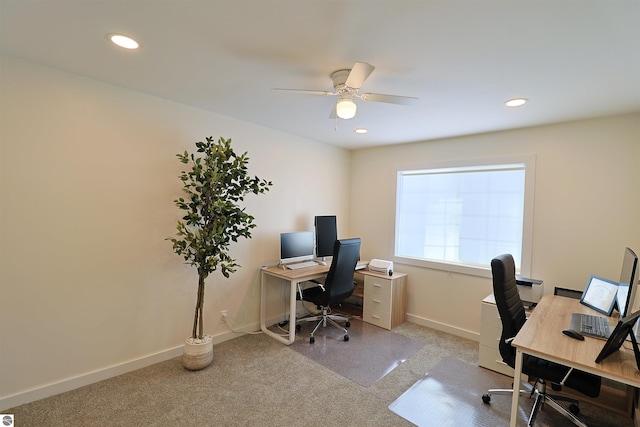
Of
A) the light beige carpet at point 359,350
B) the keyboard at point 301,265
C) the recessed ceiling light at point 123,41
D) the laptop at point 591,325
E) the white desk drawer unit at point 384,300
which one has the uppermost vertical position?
the recessed ceiling light at point 123,41

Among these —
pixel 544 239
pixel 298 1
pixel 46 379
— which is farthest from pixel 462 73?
pixel 46 379

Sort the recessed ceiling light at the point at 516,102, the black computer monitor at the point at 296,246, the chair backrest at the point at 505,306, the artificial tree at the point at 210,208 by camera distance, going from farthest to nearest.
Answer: the black computer monitor at the point at 296,246 < the artificial tree at the point at 210,208 < the recessed ceiling light at the point at 516,102 < the chair backrest at the point at 505,306

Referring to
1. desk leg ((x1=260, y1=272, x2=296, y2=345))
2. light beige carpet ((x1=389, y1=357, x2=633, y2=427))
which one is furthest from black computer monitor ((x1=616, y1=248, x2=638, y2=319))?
desk leg ((x1=260, y1=272, x2=296, y2=345))

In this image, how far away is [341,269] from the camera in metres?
3.36

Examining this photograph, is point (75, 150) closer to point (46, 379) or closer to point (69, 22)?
point (69, 22)

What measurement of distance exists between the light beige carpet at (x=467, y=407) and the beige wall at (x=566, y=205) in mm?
1053

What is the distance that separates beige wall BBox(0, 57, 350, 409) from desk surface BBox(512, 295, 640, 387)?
274 cm

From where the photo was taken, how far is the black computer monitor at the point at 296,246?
358cm

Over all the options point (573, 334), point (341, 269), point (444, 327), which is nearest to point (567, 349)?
point (573, 334)

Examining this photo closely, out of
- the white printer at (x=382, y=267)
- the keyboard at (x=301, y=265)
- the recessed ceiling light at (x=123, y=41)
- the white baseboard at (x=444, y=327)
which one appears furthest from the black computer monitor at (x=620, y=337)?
the recessed ceiling light at (x=123, y=41)

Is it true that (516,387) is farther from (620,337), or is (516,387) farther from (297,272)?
(297,272)

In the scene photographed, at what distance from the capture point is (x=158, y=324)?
277 cm

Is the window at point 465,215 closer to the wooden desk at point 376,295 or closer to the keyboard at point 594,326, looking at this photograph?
the wooden desk at point 376,295

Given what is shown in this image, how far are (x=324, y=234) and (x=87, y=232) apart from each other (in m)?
2.51
